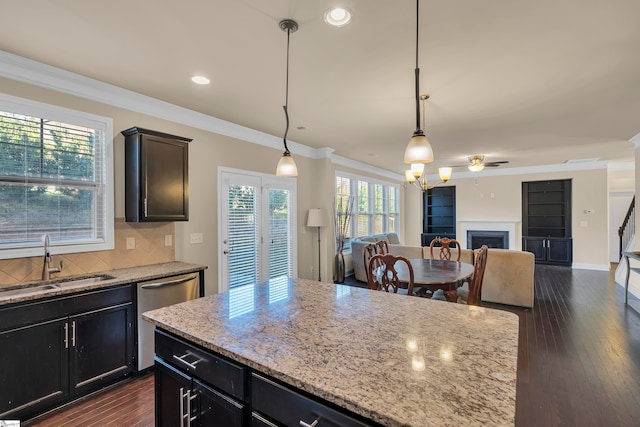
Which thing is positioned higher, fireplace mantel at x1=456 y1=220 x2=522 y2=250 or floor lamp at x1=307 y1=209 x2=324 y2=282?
floor lamp at x1=307 y1=209 x2=324 y2=282

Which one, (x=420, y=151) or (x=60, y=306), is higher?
(x=420, y=151)

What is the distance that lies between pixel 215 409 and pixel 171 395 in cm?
39

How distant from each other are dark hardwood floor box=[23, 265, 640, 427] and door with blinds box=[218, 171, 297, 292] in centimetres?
174

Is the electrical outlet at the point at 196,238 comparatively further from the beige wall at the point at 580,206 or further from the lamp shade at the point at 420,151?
the beige wall at the point at 580,206

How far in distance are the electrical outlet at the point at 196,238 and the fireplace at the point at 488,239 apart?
7795 millimetres

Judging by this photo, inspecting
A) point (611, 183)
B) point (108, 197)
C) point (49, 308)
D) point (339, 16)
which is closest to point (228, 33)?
point (339, 16)

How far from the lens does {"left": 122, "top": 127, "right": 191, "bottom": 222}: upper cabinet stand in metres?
2.90

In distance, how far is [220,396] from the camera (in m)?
1.25

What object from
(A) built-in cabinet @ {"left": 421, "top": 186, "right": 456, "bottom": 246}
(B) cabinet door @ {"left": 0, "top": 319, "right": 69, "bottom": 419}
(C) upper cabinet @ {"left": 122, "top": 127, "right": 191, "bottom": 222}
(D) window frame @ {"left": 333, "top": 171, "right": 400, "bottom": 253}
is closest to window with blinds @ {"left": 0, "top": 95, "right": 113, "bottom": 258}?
(C) upper cabinet @ {"left": 122, "top": 127, "right": 191, "bottom": 222}

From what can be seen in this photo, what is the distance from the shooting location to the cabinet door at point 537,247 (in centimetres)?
798

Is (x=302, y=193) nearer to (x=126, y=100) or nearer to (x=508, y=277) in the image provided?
(x=126, y=100)

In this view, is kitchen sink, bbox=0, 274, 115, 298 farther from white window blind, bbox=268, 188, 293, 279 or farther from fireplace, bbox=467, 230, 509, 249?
fireplace, bbox=467, 230, 509, 249

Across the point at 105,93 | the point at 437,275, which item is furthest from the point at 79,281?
the point at 437,275

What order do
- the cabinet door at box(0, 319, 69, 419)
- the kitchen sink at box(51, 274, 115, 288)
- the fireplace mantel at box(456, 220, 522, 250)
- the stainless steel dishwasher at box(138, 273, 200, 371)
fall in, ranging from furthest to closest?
1. the fireplace mantel at box(456, 220, 522, 250)
2. the stainless steel dishwasher at box(138, 273, 200, 371)
3. the kitchen sink at box(51, 274, 115, 288)
4. the cabinet door at box(0, 319, 69, 419)
